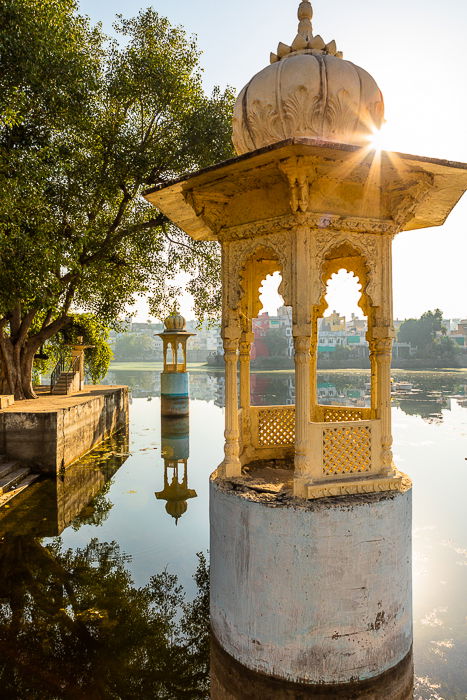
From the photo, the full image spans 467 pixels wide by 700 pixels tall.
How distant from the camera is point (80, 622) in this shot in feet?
17.8

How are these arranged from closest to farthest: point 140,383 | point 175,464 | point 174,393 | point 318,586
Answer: point 318,586
point 175,464
point 174,393
point 140,383

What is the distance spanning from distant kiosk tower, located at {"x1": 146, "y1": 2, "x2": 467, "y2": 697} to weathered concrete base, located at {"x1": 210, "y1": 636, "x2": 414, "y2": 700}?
8 centimetres

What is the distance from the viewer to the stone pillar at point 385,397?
15.3ft

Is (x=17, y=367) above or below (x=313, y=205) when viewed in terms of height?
below

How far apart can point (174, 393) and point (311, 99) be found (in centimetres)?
1700

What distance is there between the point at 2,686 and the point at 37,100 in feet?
37.7

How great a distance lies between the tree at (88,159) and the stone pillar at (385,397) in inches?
286

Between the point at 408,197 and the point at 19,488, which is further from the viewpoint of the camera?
the point at 19,488

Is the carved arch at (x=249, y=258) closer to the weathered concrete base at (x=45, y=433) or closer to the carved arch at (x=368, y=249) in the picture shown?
the carved arch at (x=368, y=249)

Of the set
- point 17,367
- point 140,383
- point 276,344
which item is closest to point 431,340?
point 276,344

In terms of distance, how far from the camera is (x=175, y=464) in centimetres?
1306

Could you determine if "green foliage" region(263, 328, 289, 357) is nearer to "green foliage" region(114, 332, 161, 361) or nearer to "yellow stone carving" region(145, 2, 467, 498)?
"green foliage" region(114, 332, 161, 361)

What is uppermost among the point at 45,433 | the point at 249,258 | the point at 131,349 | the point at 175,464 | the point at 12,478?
the point at 131,349

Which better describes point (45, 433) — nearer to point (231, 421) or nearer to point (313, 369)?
point (313, 369)
